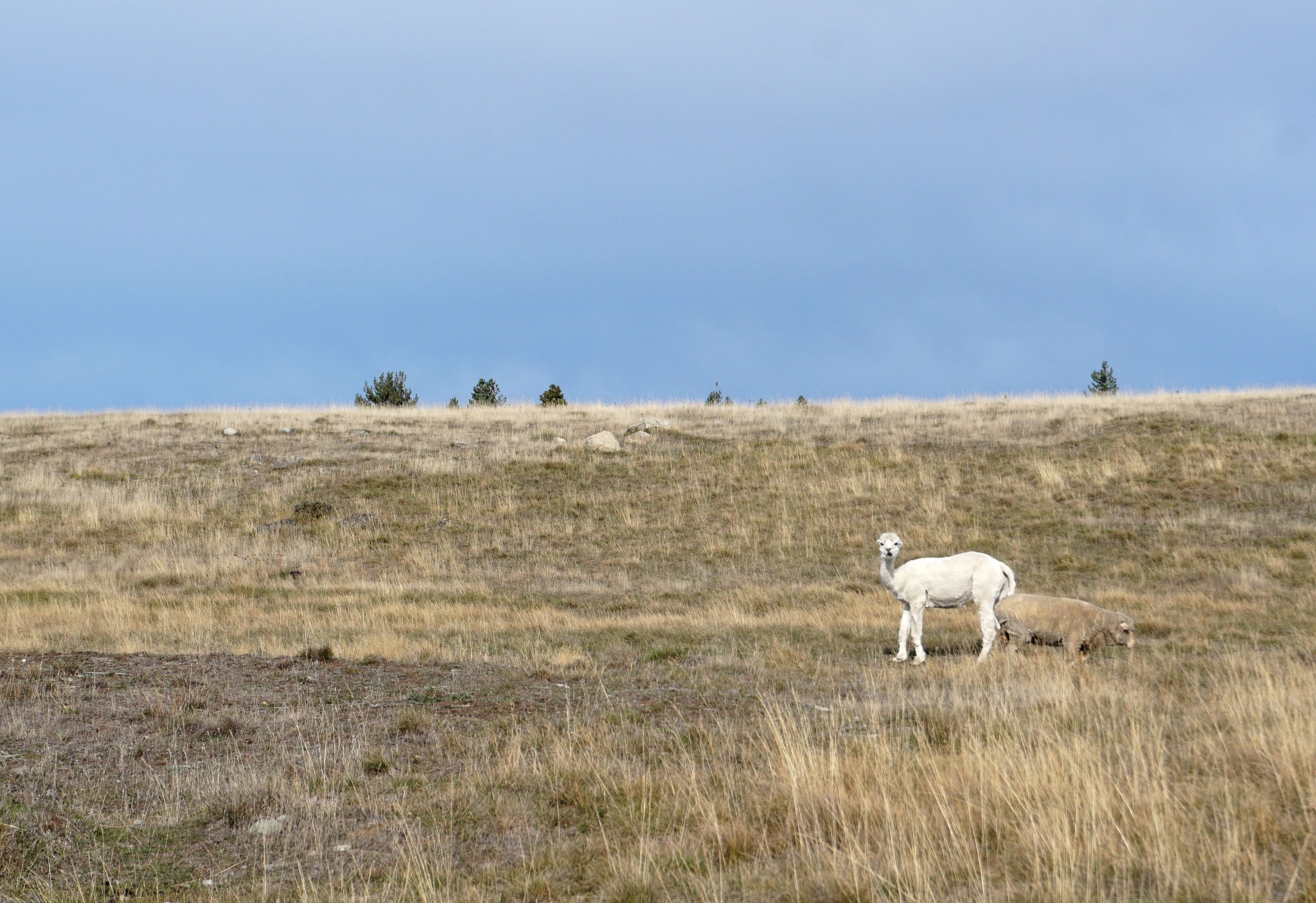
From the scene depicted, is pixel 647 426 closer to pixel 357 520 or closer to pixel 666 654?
pixel 357 520

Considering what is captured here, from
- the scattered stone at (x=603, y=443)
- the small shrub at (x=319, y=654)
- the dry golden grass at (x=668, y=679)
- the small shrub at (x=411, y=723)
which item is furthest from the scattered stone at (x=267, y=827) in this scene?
the scattered stone at (x=603, y=443)

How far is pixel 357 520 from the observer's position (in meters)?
26.6

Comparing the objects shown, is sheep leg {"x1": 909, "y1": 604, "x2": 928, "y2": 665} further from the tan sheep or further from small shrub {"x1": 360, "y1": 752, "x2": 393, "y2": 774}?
small shrub {"x1": 360, "y1": 752, "x2": 393, "y2": 774}

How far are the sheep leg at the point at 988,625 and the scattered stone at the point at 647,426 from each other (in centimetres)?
2271

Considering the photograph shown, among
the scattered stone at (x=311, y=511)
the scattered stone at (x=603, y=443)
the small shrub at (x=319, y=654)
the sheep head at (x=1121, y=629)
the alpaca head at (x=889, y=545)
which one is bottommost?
the small shrub at (x=319, y=654)

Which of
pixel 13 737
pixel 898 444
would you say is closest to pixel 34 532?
pixel 13 737

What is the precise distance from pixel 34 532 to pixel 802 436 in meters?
23.2

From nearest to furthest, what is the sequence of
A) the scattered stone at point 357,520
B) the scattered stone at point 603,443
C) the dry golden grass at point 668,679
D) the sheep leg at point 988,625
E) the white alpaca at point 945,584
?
the dry golden grass at point 668,679 → the sheep leg at point 988,625 → the white alpaca at point 945,584 → the scattered stone at point 357,520 → the scattered stone at point 603,443

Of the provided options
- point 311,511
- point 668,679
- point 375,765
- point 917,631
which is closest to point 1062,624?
point 917,631

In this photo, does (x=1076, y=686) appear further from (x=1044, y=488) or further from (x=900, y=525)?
(x=1044, y=488)

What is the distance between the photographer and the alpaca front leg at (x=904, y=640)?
486 inches

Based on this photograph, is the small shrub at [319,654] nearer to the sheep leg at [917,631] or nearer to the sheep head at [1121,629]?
the sheep leg at [917,631]

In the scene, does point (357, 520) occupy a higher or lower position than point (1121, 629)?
higher

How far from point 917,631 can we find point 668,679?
3.45 meters
